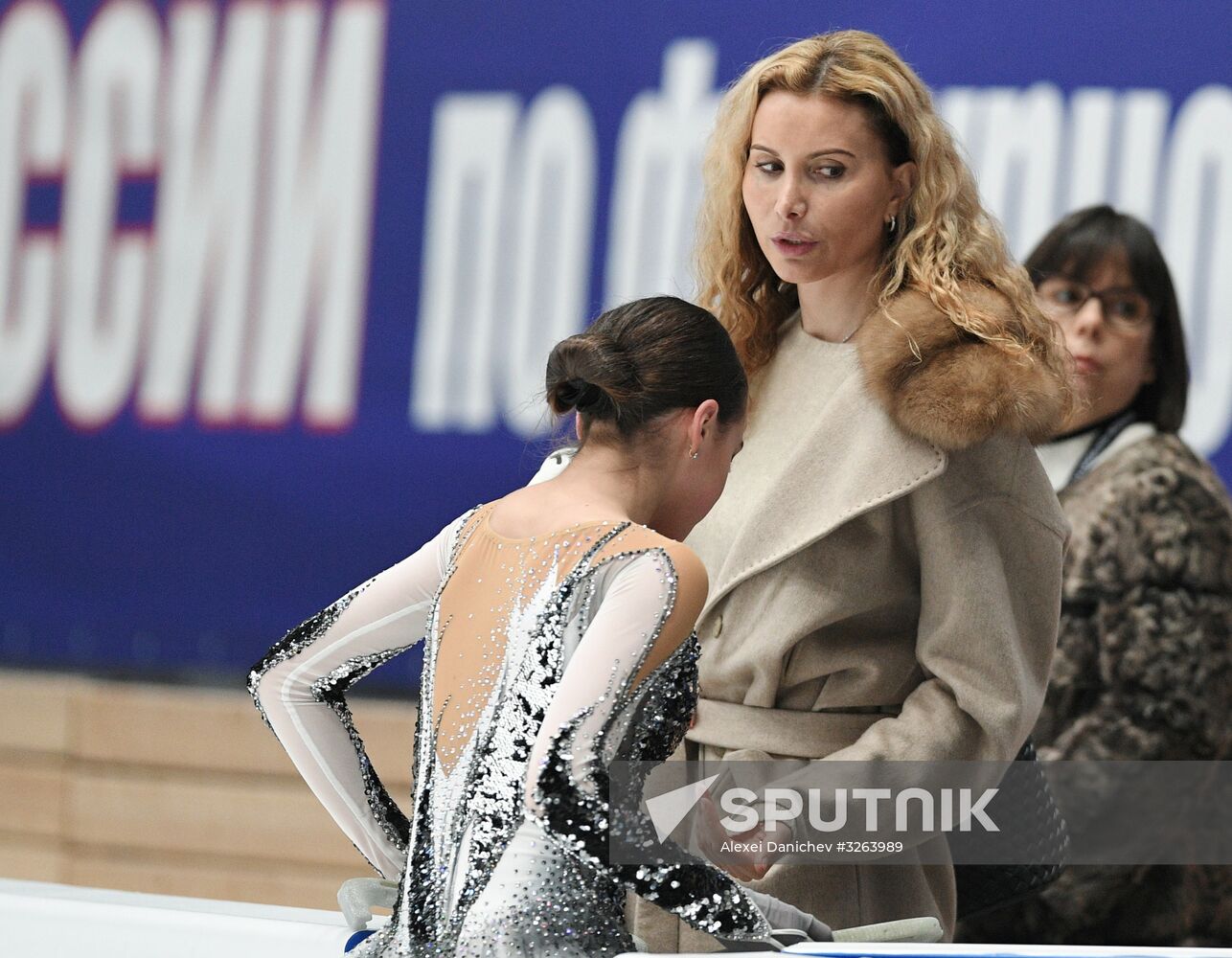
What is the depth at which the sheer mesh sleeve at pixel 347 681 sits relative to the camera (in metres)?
1.73

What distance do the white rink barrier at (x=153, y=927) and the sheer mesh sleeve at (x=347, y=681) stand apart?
0.11m

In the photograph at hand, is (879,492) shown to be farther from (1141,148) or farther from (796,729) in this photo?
(1141,148)

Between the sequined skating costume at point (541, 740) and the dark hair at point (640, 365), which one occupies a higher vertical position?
the dark hair at point (640, 365)

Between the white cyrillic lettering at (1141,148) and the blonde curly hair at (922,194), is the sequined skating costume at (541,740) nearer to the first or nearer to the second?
the blonde curly hair at (922,194)

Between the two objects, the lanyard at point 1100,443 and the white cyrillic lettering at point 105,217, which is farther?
the white cyrillic lettering at point 105,217

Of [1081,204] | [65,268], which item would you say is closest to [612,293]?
[1081,204]

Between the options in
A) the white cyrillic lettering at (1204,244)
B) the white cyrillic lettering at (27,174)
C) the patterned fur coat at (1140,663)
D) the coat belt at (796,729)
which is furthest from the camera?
the white cyrillic lettering at (27,174)

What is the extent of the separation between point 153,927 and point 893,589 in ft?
3.01

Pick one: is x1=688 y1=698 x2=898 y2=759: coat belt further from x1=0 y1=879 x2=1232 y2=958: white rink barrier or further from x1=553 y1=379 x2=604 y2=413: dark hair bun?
x1=553 y1=379 x2=604 y2=413: dark hair bun

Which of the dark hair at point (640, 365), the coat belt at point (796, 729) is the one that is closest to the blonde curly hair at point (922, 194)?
the dark hair at point (640, 365)

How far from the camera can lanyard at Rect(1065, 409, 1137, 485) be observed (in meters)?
2.80

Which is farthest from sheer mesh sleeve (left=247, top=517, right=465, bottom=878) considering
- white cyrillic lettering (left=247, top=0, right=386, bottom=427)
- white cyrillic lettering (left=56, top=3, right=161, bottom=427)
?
white cyrillic lettering (left=56, top=3, right=161, bottom=427)

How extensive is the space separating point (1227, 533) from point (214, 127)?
2883mm

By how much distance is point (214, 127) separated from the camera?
4414 millimetres
